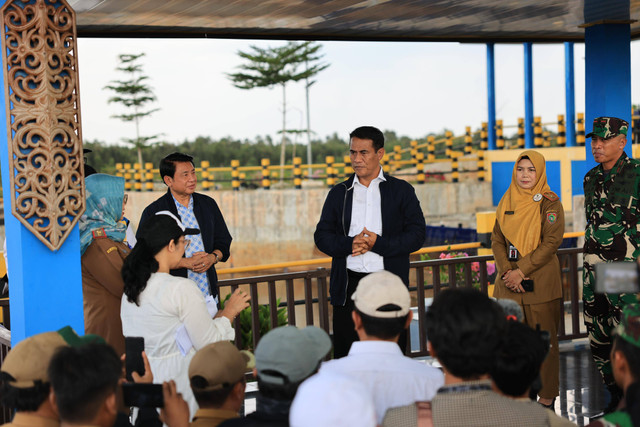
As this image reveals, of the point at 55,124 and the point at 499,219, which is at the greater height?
the point at 55,124

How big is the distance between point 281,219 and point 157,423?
599 inches

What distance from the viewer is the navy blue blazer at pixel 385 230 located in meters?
3.89

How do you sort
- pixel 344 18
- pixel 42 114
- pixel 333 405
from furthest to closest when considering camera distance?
pixel 344 18
pixel 42 114
pixel 333 405

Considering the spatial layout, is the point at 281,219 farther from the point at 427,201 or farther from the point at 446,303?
the point at 446,303

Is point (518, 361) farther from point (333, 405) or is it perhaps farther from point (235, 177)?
point (235, 177)

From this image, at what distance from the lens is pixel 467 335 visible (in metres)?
2.15

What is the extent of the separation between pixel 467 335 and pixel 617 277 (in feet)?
1.38

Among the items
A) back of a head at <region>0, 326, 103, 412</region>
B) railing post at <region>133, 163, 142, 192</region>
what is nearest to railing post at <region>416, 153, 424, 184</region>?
railing post at <region>133, 163, 142, 192</region>

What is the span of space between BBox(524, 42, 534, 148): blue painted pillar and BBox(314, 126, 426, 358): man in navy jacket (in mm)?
14301

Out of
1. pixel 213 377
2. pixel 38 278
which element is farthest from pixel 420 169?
pixel 213 377

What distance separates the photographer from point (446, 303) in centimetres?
220

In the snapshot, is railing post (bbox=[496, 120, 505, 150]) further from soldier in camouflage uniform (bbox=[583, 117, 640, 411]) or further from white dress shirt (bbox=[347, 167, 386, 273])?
white dress shirt (bbox=[347, 167, 386, 273])

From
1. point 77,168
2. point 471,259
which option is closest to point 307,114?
point 471,259

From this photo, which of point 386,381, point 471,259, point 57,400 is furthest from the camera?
point 471,259
